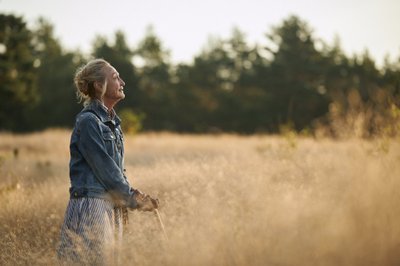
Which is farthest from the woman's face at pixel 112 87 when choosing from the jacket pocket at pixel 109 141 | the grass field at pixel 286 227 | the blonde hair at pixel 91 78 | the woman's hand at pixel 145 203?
the grass field at pixel 286 227

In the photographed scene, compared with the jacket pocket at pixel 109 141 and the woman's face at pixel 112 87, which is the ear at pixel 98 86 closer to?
the woman's face at pixel 112 87

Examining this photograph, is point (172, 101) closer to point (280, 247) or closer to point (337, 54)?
point (337, 54)

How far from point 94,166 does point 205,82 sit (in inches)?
1437

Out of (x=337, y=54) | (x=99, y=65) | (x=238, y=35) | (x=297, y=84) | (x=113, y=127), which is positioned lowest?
(x=113, y=127)

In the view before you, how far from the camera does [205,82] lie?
39.5 meters

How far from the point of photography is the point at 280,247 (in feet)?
8.61

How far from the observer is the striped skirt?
123 inches

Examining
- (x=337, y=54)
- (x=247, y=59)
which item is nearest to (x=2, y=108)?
(x=247, y=59)

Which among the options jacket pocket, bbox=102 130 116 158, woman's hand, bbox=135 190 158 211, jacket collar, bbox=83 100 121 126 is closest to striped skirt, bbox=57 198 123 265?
woman's hand, bbox=135 190 158 211

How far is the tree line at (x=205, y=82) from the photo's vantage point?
30484 mm

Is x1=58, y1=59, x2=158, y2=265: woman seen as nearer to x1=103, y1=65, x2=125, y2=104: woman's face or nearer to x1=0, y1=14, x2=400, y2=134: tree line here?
x1=103, y1=65, x2=125, y2=104: woman's face

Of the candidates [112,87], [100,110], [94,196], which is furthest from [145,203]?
[112,87]

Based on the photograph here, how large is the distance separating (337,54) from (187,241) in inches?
1412

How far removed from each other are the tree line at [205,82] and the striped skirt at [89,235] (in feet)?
79.4
